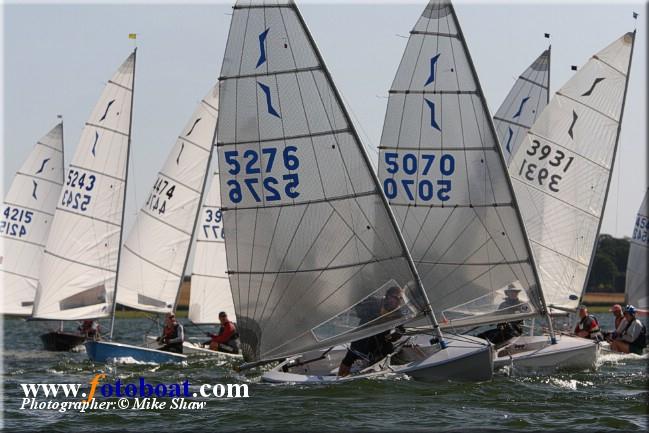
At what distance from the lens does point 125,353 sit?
22.6 meters

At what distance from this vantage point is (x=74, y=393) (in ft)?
53.6

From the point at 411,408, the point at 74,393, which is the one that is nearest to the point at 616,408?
the point at 411,408

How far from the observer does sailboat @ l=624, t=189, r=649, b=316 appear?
34.4m

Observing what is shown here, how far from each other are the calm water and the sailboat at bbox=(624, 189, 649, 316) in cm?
1735

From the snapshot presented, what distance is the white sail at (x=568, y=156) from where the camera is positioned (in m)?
23.3

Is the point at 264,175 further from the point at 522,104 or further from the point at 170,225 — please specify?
the point at 170,225

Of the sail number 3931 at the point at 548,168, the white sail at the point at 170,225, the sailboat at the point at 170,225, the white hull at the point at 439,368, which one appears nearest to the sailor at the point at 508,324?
the white hull at the point at 439,368

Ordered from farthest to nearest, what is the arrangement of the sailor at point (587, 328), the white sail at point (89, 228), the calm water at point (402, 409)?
the white sail at point (89, 228), the sailor at point (587, 328), the calm water at point (402, 409)

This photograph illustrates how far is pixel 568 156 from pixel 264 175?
9.40 m

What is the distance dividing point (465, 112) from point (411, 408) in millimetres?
7002

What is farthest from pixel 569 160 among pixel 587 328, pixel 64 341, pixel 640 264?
pixel 64 341

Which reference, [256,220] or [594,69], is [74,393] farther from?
[594,69]

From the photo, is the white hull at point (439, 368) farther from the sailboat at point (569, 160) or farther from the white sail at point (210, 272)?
the white sail at point (210, 272)

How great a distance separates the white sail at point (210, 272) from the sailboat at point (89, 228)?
297cm
